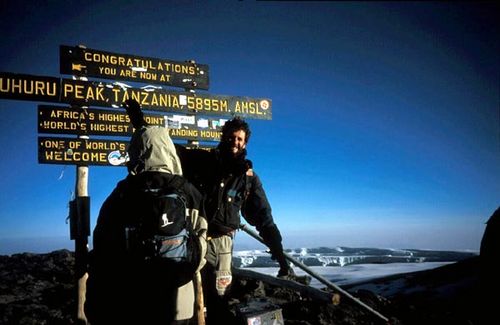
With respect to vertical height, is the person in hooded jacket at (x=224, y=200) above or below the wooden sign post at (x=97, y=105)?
below

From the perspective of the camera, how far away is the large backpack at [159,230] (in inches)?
70.6

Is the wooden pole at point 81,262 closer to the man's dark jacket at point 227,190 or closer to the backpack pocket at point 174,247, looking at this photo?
the man's dark jacket at point 227,190

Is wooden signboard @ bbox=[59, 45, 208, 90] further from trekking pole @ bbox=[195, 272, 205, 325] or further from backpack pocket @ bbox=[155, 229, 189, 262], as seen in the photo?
backpack pocket @ bbox=[155, 229, 189, 262]

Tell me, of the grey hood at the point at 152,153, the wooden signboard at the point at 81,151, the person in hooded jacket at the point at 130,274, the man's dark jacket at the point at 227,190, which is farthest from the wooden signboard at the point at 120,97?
the person in hooded jacket at the point at 130,274

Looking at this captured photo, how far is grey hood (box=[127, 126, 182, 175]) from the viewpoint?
2.17 meters

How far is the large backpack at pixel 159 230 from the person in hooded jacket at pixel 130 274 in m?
0.04

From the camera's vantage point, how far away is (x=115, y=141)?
5074 millimetres

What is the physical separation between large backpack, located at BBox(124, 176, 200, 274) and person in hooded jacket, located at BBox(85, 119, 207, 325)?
0.04 metres

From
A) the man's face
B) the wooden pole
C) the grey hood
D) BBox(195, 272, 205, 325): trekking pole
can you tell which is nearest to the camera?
the grey hood

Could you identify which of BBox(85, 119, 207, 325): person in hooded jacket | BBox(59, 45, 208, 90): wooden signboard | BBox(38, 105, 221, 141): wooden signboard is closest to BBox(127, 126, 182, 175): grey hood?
BBox(85, 119, 207, 325): person in hooded jacket

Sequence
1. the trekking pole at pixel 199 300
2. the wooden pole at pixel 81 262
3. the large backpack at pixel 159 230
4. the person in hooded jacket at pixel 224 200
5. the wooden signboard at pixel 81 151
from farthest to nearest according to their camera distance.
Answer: the wooden signboard at pixel 81 151 → the wooden pole at pixel 81 262 → the person in hooded jacket at pixel 224 200 → the trekking pole at pixel 199 300 → the large backpack at pixel 159 230

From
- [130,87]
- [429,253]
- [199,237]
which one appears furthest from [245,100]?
[429,253]

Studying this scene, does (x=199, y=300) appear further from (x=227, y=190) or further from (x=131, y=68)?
(x=131, y=68)

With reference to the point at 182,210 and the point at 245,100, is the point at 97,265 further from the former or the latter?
the point at 245,100
